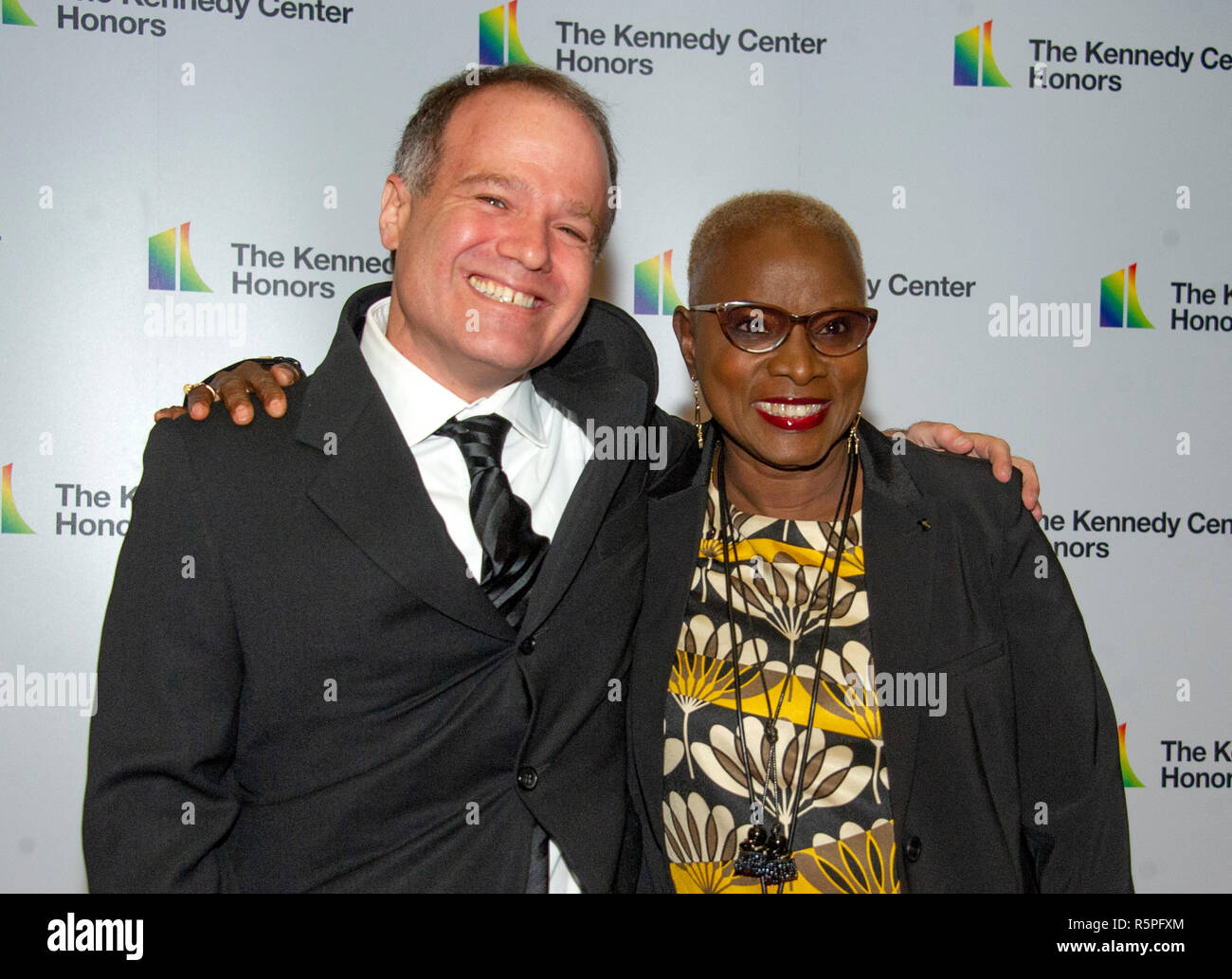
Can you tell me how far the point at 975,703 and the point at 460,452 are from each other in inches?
42.3

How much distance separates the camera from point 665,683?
1797mm

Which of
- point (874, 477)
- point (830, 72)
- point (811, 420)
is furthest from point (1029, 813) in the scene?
point (830, 72)

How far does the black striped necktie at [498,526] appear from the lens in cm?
157

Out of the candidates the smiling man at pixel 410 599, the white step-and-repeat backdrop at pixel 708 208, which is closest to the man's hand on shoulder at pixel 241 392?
the smiling man at pixel 410 599

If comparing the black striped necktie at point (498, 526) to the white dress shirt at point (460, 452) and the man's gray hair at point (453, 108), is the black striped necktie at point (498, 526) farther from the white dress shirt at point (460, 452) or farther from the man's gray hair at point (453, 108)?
the man's gray hair at point (453, 108)

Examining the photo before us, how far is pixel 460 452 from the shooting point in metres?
1.68

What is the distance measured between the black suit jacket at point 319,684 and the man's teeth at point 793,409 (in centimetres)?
52

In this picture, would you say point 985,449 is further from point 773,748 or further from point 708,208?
point 708,208

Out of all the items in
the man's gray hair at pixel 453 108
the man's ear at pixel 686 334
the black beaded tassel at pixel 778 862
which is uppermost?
the man's gray hair at pixel 453 108

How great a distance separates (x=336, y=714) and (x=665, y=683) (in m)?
0.62

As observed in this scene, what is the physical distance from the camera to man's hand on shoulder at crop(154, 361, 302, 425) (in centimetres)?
156

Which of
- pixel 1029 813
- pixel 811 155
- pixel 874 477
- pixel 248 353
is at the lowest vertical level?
pixel 1029 813
